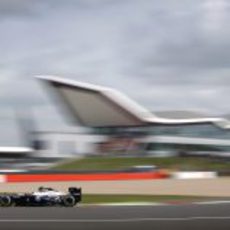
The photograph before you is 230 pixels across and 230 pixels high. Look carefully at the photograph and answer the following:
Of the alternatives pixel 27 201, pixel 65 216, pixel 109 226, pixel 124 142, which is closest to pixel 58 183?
pixel 27 201

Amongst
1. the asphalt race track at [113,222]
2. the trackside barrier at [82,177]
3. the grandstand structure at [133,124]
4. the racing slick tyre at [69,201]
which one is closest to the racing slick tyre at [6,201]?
the racing slick tyre at [69,201]

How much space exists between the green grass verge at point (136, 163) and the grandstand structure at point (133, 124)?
23.2 ft

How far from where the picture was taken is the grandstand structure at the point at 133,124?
11450 centimetres

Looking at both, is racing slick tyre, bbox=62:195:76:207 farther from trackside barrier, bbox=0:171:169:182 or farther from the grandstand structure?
the grandstand structure

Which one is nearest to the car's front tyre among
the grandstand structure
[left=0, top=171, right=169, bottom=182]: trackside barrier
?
[left=0, top=171, right=169, bottom=182]: trackside barrier

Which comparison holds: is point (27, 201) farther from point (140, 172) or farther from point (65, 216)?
point (140, 172)

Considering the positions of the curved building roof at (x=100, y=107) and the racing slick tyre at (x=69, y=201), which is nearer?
the racing slick tyre at (x=69, y=201)

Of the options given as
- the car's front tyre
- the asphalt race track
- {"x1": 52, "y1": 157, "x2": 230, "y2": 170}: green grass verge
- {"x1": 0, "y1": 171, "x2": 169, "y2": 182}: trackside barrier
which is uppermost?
the asphalt race track

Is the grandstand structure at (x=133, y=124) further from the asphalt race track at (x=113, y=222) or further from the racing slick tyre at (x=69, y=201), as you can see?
the asphalt race track at (x=113, y=222)

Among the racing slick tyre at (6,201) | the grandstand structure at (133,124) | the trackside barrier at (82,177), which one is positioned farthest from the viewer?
the grandstand structure at (133,124)

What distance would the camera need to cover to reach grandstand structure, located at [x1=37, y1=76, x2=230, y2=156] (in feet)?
376

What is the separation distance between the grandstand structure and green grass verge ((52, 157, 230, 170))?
7.07 meters

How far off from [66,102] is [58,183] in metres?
63.9

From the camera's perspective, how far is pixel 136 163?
100875 mm
